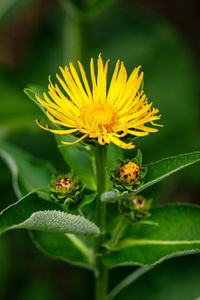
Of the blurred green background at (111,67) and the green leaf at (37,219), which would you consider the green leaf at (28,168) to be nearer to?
the green leaf at (37,219)

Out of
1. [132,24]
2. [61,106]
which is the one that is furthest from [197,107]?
[61,106]

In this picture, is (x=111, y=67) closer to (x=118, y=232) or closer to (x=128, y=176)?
(x=118, y=232)

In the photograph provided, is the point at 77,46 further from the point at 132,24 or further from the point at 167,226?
the point at 167,226

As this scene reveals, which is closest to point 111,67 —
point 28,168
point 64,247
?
point 28,168

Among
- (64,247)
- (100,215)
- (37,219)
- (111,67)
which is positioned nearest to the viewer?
(37,219)

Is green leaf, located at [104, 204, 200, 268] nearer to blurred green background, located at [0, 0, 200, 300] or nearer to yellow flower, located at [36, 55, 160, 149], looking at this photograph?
yellow flower, located at [36, 55, 160, 149]

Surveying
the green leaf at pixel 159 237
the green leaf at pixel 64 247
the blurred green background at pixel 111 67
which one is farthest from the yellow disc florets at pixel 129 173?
the blurred green background at pixel 111 67
